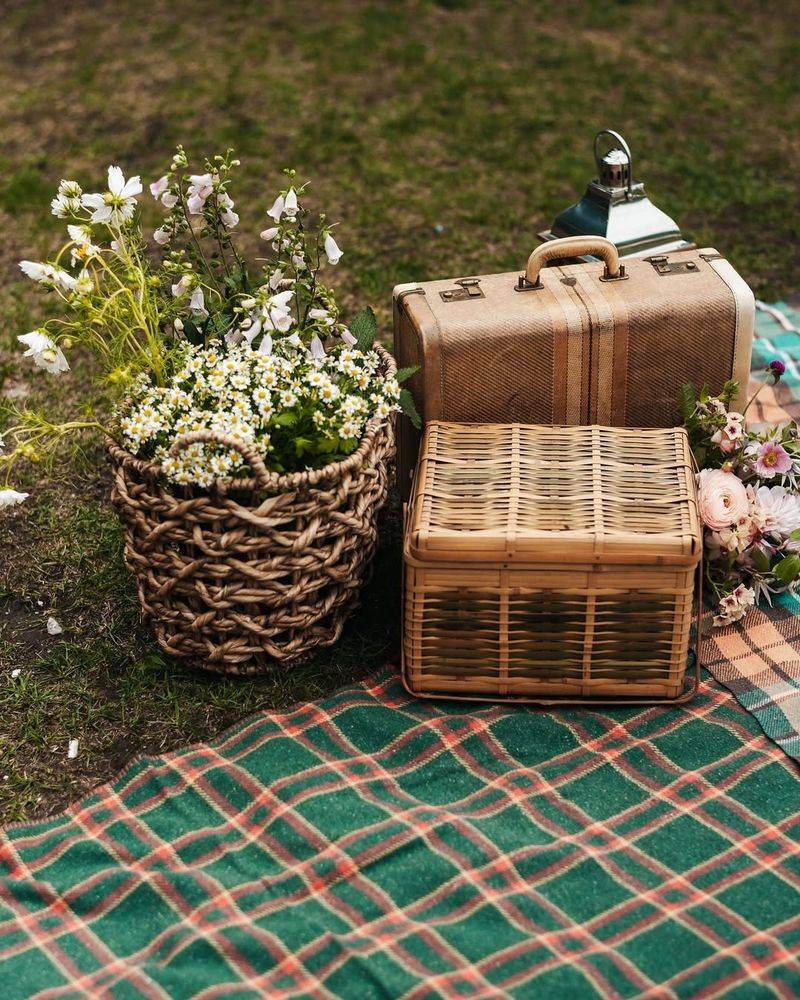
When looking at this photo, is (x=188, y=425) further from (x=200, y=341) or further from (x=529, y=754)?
(x=529, y=754)

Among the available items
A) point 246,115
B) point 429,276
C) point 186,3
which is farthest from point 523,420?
point 186,3

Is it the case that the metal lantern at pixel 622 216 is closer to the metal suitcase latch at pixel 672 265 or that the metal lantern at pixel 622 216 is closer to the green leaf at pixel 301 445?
the metal suitcase latch at pixel 672 265

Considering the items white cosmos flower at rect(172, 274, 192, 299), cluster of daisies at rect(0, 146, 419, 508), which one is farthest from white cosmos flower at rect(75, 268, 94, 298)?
white cosmos flower at rect(172, 274, 192, 299)

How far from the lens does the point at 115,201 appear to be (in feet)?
8.20

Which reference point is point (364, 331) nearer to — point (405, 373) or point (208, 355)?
point (405, 373)

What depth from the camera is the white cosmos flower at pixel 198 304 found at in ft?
8.80

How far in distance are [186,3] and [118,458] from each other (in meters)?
5.40

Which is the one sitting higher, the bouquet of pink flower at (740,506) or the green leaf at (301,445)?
the green leaf at (301,445)

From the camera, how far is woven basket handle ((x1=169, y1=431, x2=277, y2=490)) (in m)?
2.32

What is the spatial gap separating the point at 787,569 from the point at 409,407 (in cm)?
98

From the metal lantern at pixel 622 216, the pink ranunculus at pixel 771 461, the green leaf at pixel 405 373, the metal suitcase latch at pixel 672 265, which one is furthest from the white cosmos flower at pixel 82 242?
the pink ranunculus at pixel 771 461

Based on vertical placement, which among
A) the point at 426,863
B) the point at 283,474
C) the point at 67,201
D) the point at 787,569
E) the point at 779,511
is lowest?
the point at 426,863

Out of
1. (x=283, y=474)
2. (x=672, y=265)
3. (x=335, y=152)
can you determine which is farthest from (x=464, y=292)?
(x=335, y=152)

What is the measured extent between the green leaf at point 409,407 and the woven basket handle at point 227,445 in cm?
47
